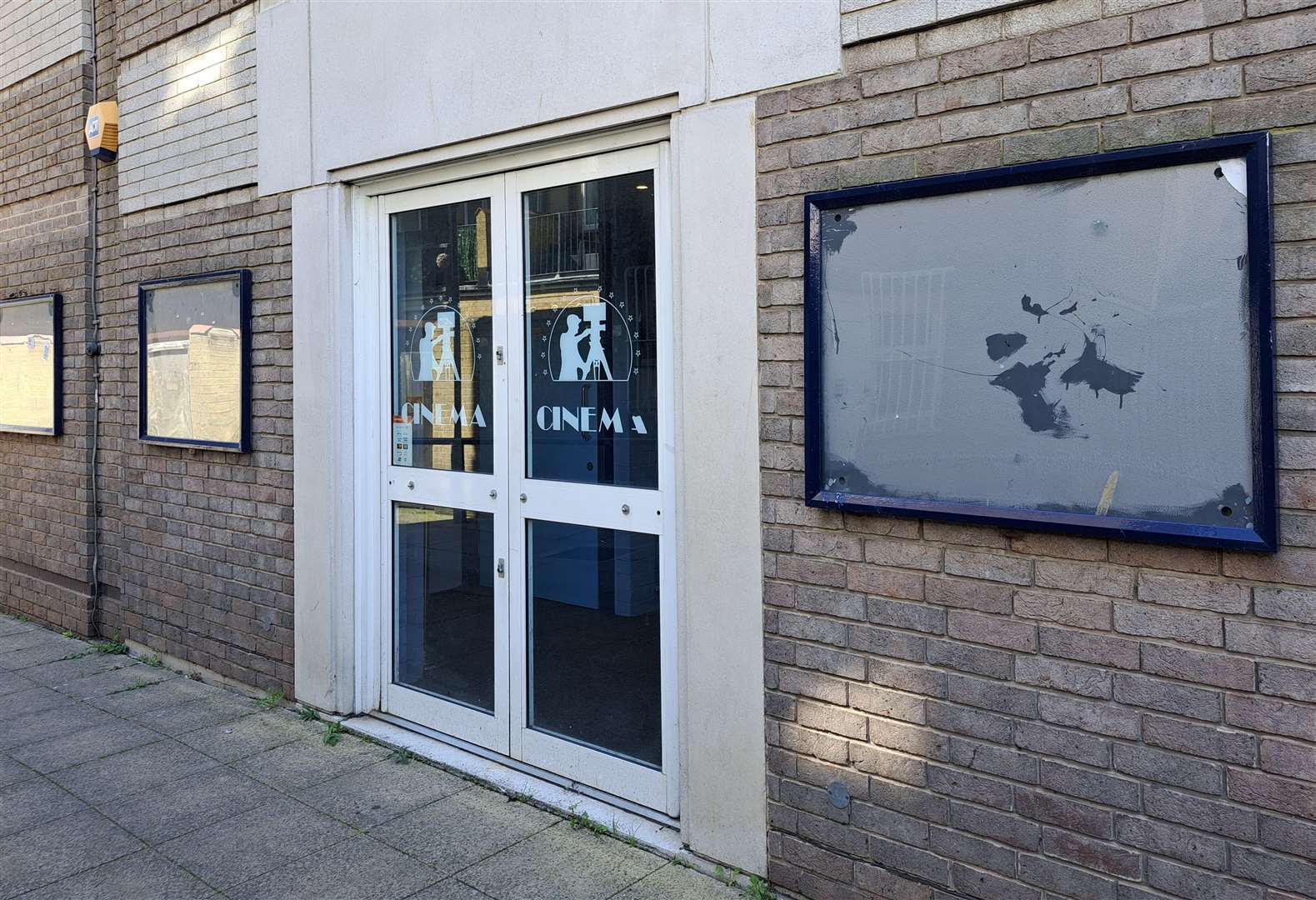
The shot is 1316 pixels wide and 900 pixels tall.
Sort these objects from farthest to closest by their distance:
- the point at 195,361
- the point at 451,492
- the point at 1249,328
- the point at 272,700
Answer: the point at 195,361 → the point at 272,700 → the point at 451,492 → the point at 1249,328

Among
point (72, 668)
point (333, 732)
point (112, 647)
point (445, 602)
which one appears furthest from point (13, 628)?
point (445, 602)

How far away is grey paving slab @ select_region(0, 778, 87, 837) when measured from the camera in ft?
12.3

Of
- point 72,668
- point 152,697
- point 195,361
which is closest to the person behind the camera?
point 152,697

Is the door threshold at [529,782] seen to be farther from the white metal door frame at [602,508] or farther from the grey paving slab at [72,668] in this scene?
the grey paving slab at [72,668]

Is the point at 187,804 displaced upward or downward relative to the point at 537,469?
downward

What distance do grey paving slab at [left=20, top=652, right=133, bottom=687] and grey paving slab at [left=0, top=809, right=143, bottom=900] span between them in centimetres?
211

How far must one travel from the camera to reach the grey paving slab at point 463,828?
3438 mm

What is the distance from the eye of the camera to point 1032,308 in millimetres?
2559

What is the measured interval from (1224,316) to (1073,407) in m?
0.40

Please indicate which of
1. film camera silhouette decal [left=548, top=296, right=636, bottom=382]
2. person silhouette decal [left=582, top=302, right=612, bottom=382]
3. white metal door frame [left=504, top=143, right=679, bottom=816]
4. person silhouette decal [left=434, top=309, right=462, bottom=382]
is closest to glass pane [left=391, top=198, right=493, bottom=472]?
person silhouette decal [left=434, top=309, right=462, bottom=382]

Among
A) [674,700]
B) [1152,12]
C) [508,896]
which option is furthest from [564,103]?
[508,896]

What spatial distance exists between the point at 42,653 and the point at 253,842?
11.6 feet

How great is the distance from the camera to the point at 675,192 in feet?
11.1

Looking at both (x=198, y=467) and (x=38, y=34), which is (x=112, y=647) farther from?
(x=38, y=34)
